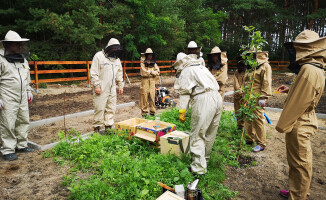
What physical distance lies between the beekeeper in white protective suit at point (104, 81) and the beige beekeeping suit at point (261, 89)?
133 inches

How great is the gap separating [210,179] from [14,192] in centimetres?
299

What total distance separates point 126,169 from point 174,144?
3.13 feet

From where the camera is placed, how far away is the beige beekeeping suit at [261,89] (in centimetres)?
450

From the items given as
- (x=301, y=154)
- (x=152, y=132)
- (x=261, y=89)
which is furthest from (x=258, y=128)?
(x=152, y=132)

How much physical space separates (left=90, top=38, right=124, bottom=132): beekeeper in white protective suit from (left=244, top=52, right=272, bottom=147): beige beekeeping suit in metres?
3.37

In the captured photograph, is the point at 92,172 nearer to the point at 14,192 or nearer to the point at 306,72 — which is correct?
the point at 14,192

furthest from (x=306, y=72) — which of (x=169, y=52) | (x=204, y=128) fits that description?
(x=169, y=52)

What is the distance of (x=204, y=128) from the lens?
10.8 feet

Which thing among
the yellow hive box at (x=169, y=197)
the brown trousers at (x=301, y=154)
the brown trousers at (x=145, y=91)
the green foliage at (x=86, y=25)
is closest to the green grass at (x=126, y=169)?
the yellow hive box at (x=169, y=197)

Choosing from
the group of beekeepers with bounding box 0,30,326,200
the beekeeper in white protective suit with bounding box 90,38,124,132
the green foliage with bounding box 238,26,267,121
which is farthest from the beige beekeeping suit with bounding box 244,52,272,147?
the beekeeper in white protective suit with bounding box 90,38,124,132

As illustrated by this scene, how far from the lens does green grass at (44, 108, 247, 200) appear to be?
2795 mm

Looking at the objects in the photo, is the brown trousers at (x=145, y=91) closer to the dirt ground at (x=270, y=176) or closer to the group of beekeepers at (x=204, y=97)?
the group of beekeepers at (x=204, y=97)

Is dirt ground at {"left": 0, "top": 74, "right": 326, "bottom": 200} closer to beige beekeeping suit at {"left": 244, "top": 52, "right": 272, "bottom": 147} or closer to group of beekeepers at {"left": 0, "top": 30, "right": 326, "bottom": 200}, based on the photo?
group of beekeepers at {"left": 0, "top": 30, "right": 326, "bottom": 200}

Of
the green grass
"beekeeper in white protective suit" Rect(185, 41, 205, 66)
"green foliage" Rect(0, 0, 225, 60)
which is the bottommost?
the green grass
